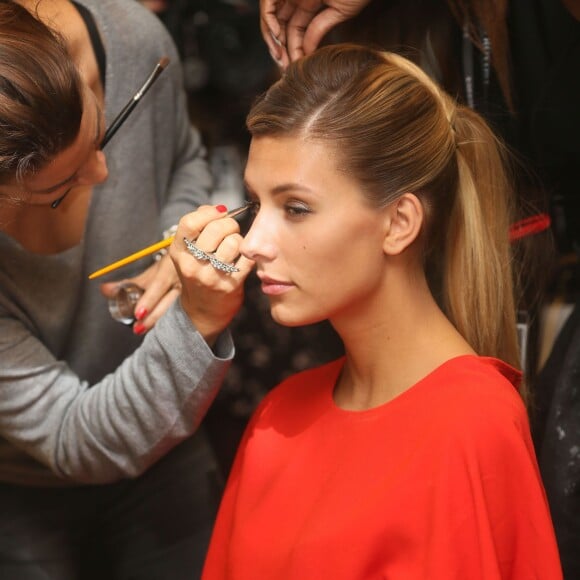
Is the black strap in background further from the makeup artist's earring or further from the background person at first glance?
the makeup artist's earring

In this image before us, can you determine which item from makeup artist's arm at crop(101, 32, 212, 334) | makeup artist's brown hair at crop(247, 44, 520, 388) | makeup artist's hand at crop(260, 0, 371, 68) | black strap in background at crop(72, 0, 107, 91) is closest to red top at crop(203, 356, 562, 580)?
makeup artist's brown hair at crop(247, 44, 520, 388)

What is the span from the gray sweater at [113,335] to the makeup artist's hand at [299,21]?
1.00 feet

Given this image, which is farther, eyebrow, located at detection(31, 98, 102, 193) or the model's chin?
eyebrow, located at detection(31, 98, 102, 193)

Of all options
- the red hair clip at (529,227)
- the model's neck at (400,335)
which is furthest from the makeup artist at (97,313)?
the red hair clip at (529,227)

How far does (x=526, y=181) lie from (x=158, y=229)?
729 millimetres

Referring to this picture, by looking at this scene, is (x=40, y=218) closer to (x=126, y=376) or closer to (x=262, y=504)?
(x=126, y=376)

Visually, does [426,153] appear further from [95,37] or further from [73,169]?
[95,37]

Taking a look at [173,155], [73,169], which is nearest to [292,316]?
[73,169]

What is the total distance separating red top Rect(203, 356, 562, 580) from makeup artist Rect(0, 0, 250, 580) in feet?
0.74

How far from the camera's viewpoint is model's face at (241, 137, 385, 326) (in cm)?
118

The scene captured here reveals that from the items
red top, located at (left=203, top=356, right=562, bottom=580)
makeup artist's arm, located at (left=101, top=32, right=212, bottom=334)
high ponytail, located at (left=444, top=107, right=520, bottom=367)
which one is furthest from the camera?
makeup artist's arm, located at (left=101, top=32, right=212, bottom=334)

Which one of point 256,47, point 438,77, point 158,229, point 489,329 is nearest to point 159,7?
point 256,47

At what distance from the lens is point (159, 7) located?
250cm

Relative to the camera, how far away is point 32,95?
1.22 metres
